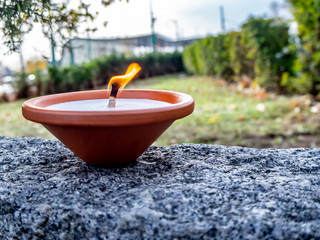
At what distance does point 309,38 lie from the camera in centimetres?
553

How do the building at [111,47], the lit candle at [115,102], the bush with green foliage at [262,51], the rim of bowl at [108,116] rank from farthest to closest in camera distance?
the building at [111,47]
the bush with green foliage at [262,51]
the lit candle at [115,102]
the rim of bowl at [108,116]

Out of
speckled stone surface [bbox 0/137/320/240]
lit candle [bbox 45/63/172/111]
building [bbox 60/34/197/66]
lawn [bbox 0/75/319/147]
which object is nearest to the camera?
speckled stone surface [bbox 0/137/320/240]

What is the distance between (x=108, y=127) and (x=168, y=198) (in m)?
0.29

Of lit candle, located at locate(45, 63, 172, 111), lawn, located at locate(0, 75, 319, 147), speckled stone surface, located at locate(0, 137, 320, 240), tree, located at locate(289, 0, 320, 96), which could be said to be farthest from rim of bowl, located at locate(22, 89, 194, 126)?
tree, located at locate(289, 0, 320, 96)

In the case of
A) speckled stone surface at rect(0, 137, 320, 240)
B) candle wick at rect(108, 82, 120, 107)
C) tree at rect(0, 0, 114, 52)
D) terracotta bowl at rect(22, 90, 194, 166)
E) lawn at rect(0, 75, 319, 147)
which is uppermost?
tree at rect(0, 0, 114, 52)

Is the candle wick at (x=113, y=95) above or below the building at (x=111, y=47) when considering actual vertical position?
below

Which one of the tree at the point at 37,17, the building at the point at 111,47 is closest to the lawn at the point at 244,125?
the tree at the point at 37,17

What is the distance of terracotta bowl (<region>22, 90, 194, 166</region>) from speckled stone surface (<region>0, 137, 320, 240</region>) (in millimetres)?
92

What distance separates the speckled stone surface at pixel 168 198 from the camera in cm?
88

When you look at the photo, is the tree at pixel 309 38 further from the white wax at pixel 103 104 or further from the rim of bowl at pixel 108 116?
the rim of bowl at pixel 108 116

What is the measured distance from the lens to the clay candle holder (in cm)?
100

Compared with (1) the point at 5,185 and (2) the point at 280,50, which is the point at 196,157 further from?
(2) the point at 280,50

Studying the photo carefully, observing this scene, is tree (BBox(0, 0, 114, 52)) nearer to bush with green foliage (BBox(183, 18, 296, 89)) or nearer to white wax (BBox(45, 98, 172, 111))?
white wax (BBox(45, 98, 172, 111))

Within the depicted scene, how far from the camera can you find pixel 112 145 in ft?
3.63
